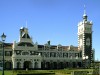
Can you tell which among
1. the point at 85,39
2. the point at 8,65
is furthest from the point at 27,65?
the point at 85,39

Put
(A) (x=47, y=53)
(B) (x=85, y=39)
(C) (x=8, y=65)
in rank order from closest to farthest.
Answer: (C) (x=8, y=65) → (A) (x=47, y=53) → (B) (x=85, y=39)

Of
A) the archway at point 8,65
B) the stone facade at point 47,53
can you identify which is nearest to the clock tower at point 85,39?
the stone facade at point 47,53

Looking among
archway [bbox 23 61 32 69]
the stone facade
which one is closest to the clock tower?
the stone facade

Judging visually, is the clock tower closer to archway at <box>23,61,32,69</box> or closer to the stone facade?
the stone facade

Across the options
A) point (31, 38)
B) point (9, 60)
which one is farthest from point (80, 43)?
point (9, 60)

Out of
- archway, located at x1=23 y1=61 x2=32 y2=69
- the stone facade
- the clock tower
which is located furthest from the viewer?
the clock tower

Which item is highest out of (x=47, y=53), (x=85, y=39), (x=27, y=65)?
(x=85, y=39)

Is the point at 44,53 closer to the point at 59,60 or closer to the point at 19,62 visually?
the point at 59,60

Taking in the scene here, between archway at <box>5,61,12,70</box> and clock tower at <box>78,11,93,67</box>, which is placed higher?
clock tower at <box>78,11,93,67</box>

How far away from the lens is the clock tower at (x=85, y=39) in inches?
3952

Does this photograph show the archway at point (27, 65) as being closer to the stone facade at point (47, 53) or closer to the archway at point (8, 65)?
the stone facade at point (47, 53)

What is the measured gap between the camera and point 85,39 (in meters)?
101

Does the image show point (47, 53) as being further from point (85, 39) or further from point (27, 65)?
point (85, 39)

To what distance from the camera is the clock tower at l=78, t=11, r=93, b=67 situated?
100375mm
